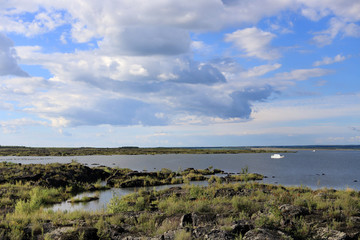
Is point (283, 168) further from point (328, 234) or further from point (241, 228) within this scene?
point (241, 228)

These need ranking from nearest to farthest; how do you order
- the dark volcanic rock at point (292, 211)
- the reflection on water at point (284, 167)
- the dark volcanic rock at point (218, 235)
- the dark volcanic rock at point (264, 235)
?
the dark volcanic rock at point (264, 235) < the dark volcanic rock at point (218, 235) < the dark volcanic rock at point (292, 211) < the reflection on water at point (284, 167)

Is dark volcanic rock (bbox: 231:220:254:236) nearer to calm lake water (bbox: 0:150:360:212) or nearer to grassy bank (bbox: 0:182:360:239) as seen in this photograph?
grassy bank (bbox: 0:182:360:239)

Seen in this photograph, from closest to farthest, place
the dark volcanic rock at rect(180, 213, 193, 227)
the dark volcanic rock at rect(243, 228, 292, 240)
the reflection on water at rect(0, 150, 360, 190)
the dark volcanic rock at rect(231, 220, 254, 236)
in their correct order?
the dark volcanic rock at rect(243, 228, 292, 240) → the dark volcanic rock at rect(231, 220, 254, 236) → the dark volcanic rock at rect(180, 213, 193, 227) → the reflection on water at rect(0, 150, 360, 190)

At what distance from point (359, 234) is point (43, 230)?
46.3ft

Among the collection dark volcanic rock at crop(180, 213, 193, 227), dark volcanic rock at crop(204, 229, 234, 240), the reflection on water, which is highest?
dark volcanic rock at crop(204, 229, 234, 240)

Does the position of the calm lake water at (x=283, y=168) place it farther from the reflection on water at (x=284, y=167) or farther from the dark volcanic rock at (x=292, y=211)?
the dark volcanic rock at (x=292, y=211)

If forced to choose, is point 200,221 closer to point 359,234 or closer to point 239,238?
point 239,238

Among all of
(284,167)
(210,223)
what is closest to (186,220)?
(210,223)

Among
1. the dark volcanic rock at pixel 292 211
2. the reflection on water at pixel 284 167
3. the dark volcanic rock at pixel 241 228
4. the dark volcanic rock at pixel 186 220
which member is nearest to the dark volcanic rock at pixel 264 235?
the dark volcanic rock at pixel 241 228

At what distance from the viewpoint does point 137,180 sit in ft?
138

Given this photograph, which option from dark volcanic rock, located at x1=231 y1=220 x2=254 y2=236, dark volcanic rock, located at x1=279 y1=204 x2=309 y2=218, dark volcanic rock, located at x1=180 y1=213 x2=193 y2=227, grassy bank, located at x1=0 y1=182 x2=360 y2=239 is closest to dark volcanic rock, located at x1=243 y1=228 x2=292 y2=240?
grassy bank, located at x1=0 y1=182 x2=360 y2=239

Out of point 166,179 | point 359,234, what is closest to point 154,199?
point 359,234

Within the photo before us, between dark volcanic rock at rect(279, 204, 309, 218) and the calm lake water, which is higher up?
dark volcanic rock at rect(279, 204, 309, 218)

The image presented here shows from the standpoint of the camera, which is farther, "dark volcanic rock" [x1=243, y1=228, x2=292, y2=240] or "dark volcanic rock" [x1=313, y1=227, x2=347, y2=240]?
"dark volcanic rock" [x1=313, y1=227, x2=347, y2=240]
